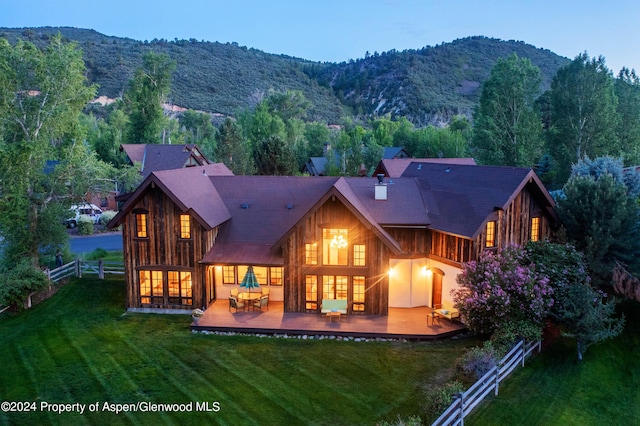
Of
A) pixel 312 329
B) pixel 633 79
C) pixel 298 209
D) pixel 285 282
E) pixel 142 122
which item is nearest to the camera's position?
pixel 312 329

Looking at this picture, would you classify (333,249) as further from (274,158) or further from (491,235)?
(274,158)

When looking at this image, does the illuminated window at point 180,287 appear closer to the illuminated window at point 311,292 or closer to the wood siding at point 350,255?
the wood siding at point 350,255

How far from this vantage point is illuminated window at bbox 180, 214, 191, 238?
2061 cm

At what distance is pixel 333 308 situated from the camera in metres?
19.6

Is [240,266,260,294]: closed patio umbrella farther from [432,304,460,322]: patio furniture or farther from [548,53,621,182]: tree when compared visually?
[548,53,621,182]: tree

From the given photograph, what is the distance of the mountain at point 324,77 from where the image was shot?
359ft

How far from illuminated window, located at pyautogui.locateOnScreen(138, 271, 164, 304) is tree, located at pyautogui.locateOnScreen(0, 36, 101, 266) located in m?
7.54

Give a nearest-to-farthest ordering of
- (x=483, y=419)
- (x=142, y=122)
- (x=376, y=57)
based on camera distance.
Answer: (x=483, y=419) → (x=142, y=122) → (x=376, y=57)

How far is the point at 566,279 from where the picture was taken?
17203 millimetres

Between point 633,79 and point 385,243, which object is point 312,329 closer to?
point 385,243

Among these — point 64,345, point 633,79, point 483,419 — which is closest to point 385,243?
point 483,419

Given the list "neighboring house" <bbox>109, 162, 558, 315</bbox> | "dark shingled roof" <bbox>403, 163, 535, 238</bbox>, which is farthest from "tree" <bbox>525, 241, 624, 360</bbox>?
"dark shingled roof" <bbox>403, 163, 535, 238</bbox>

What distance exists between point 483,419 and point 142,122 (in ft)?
170

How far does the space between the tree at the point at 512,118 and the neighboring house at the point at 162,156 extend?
85.5 ft
